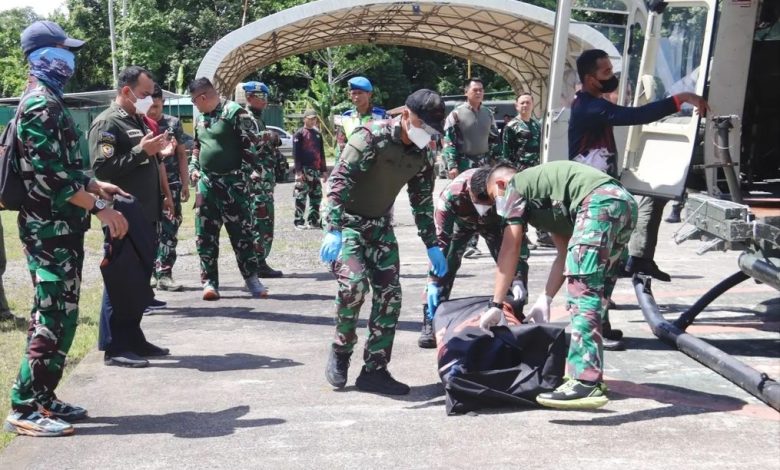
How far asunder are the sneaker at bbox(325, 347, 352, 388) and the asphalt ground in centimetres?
7

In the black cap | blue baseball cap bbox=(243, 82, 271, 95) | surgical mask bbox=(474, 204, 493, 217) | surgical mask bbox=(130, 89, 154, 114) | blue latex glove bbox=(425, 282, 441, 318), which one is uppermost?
the black cap

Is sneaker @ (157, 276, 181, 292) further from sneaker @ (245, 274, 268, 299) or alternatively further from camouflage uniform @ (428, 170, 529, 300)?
camouflage uniform @ (428, 170, 529, 300)

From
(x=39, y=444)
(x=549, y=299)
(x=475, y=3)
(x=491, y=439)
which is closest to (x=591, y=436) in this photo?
(x=491, y=439)

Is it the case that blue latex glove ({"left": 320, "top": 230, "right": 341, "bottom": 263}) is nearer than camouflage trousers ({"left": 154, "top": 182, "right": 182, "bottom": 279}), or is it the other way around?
blue latex glove ({"left": 320, "top": 230, "right": 341, "bottom": 263})

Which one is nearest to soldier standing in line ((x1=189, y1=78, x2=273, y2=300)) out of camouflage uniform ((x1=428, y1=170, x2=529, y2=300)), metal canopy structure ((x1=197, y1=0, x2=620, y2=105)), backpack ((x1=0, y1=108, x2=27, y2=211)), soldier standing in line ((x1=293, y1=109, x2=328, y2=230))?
camouflage uniform ((x1=428, y1=170, x2=529, y2=300))

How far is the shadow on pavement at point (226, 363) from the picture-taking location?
6.83m

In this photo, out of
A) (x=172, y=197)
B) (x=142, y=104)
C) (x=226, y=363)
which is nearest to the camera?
(x=226, y=363)

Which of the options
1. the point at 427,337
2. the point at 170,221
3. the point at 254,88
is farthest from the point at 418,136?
the point at 254,88

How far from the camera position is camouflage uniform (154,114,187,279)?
973 centimetres

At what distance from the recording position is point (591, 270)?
17.8ft

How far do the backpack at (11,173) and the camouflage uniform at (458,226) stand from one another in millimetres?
2765

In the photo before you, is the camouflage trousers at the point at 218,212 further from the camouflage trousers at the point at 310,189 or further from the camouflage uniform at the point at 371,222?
the camouflage trousers at the point at 310,189

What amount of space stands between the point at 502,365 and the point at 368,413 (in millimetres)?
794

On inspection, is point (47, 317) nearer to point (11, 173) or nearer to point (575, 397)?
point (11, 173)
